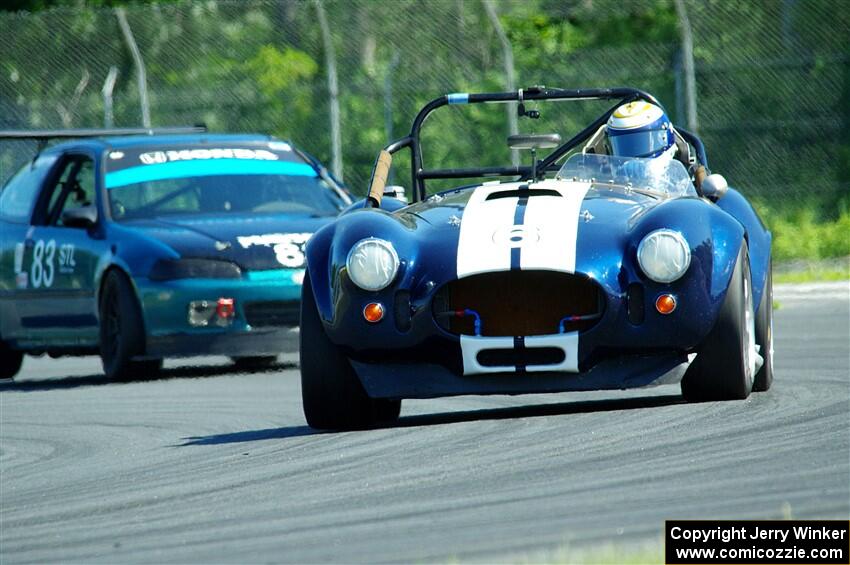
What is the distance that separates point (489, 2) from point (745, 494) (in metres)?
12.7

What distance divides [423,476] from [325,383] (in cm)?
149

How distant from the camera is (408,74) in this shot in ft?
59.5

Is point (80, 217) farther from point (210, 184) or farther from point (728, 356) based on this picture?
point (728, 356)

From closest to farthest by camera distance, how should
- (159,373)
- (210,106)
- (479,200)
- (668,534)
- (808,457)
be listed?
(668,534) < (808,457) < (479,200) < (159,373) < (210,106)

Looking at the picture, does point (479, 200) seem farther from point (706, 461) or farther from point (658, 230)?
point (706, 461)

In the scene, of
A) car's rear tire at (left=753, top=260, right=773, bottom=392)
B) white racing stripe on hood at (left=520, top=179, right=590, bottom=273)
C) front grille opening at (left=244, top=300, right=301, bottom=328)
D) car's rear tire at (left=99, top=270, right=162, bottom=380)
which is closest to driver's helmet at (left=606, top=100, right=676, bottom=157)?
car's rear tire at (left=753, top=260, right=773, bottom=392)

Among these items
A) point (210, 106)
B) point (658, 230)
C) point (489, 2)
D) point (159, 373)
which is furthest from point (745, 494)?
point (210, 106)

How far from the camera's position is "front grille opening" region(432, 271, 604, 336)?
272 inches

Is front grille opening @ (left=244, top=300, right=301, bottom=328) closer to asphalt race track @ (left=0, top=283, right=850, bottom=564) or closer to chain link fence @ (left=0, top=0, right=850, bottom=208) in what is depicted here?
asphalt race track @ (left=0, top=283, right=850, bottom=564)

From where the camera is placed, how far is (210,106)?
1855 cm

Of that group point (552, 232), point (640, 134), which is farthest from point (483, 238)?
point (640, 134)

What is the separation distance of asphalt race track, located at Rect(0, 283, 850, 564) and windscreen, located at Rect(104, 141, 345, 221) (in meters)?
3.01

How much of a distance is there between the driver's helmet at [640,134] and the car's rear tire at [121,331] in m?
3.70

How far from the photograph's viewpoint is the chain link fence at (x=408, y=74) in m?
17.2
